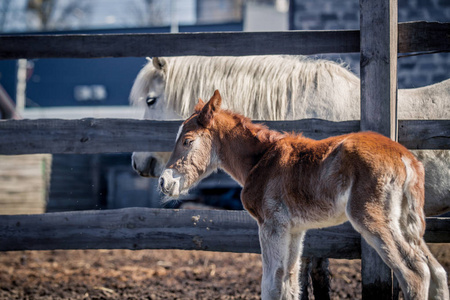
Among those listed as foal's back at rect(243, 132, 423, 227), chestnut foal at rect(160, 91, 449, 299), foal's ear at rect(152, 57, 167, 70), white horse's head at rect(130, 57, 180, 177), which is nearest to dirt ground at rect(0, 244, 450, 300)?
white horse's head at rect(130, 57, 180, 177)

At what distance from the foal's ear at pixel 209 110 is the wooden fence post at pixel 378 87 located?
114cm

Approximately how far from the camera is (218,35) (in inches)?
158

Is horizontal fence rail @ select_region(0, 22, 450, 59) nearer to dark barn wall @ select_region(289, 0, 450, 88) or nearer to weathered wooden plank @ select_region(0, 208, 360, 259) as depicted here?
weathered wooden plank @ select_region(0, 208, 360, 259)

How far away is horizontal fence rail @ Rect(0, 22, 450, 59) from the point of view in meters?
3.84

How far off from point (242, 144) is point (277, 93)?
1.03 meters

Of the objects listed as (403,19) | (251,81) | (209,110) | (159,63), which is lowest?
(209,110)

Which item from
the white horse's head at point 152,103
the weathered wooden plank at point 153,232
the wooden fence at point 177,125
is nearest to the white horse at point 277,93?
the white horse's head at point 152,103

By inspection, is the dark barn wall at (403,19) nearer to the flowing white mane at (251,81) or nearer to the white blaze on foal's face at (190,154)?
the flowing white mane at (251,81)

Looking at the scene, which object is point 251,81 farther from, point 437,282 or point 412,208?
point 437,282

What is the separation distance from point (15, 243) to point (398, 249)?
310cm

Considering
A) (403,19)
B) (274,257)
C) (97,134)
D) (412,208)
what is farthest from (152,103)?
(403,19)

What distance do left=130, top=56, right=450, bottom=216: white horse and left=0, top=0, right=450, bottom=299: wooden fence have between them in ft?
1.23

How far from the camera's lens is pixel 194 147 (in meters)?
3.56

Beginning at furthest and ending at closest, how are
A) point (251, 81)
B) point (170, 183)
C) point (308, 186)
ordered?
point (251, 81) → point (170, 183) → point (308, 186)
